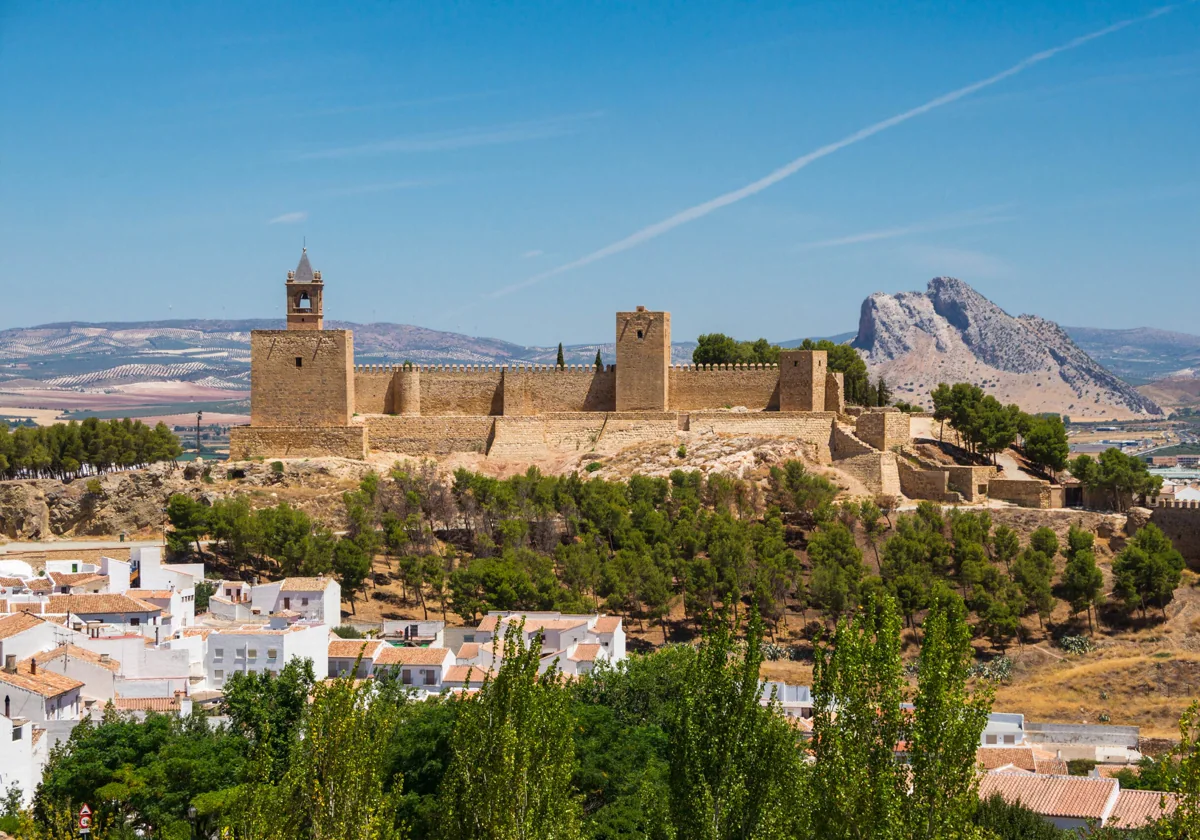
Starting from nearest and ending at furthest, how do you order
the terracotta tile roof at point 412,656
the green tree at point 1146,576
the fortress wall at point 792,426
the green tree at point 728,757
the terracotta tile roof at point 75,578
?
the green tree at point 728,757
the terracotta tile roof at point 412,656
the terracotta tile roof at point 75,578
the green tree at point 1146,576
the fortress wall at point 792,426

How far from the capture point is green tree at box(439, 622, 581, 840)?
16469mm

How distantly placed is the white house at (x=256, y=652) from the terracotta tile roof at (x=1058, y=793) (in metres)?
12.9

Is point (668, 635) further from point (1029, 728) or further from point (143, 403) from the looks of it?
point (143, 403)

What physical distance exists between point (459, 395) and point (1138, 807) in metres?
29.8

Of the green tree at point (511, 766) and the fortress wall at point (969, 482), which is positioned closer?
the green tree at point (511, 766)

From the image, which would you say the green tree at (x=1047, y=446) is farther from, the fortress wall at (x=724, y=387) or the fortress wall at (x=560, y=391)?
the fortress wall at (x=560, y=391)

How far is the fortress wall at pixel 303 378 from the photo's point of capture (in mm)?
46625

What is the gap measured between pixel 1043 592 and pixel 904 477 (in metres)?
7.02

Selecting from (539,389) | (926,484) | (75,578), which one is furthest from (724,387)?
(75,578)

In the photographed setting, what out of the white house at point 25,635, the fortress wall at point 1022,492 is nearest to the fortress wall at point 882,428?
the fortress wall at point 1022,492

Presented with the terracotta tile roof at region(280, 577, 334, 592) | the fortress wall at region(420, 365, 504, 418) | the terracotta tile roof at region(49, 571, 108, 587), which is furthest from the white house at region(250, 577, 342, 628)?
the fortress wall at region(420, 365, 504, 418)

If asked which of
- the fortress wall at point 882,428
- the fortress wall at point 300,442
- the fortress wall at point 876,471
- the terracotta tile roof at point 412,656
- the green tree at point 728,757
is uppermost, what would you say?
the fortress wall at point 882,428

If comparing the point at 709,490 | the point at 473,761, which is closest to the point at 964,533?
the point at 709,490

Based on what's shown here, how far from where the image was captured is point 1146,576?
4050 cm
